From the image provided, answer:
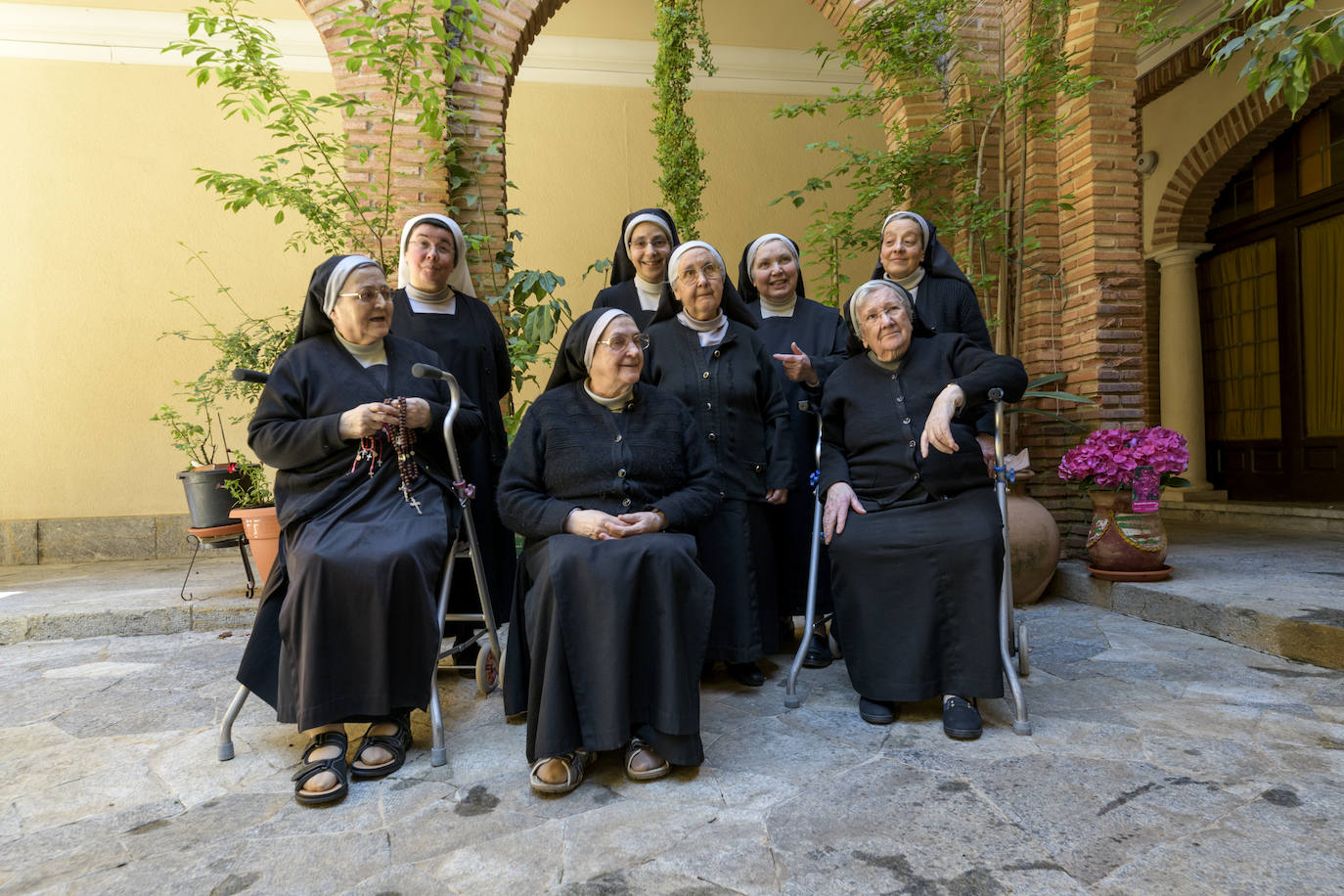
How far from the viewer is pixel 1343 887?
5.56 ft

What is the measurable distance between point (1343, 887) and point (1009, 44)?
5.39 meters

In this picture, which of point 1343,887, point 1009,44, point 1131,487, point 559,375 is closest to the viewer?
point 1343,887

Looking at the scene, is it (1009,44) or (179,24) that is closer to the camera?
(1009,44)

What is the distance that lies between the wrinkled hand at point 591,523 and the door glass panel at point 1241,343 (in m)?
8.16

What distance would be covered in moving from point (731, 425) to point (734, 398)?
0.11m

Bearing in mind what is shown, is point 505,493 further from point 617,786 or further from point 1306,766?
point 1306,766

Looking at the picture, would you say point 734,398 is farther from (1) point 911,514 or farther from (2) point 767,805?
(2) point 767,805

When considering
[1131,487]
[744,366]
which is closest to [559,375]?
[744,366]

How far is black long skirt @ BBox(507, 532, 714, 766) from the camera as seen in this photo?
231 cm

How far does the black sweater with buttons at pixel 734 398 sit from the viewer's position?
3.24 meters

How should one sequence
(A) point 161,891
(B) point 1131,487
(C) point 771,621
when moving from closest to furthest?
(A) point 161,891
(C) point 771,621
(B) point 1131,487

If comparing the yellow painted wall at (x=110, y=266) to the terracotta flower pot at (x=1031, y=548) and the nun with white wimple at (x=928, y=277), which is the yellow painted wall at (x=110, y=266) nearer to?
the nun with white wimple at (x=928, y=277)

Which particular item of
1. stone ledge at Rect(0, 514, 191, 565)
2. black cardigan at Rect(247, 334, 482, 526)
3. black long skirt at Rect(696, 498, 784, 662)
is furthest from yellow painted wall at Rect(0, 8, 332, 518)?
black long skirt at Rect(696, 498, 784, 662)

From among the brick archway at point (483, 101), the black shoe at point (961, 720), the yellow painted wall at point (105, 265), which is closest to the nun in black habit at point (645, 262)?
the brick archway at point (483, 101)
